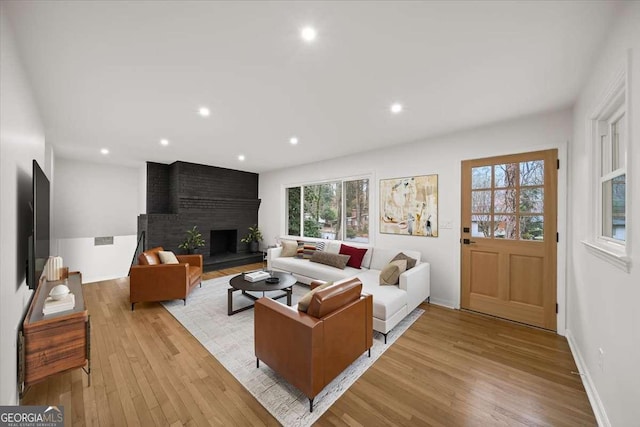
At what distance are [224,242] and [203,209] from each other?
1.20 metres

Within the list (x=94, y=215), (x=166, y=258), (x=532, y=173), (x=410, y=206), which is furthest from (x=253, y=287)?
(x=94, y=215)

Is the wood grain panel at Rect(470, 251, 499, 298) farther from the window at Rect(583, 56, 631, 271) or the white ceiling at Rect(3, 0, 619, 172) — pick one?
the white ceiling at Rect(3, 0, 619, 172)

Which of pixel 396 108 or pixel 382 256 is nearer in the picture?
pixel 396 108

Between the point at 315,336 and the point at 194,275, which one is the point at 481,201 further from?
the point at 194,275

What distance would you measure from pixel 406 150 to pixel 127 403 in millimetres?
4235

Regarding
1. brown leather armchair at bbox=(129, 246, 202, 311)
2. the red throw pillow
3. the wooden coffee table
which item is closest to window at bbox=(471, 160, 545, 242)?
the red throw pillow

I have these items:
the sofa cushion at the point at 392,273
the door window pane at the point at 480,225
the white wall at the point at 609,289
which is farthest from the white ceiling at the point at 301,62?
the sofa cushion at the point at 392,273

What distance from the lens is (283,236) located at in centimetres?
615

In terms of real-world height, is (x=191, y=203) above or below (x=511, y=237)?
above

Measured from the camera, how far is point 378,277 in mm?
3432

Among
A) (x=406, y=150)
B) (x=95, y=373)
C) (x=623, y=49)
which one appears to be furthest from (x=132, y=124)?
→ (x=623, y=49)

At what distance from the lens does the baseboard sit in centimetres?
156

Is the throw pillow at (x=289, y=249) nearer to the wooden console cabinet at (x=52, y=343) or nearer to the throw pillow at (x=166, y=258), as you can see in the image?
the throw pillow at (x=166, y=258)

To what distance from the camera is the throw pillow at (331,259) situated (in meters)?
4.03
